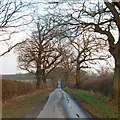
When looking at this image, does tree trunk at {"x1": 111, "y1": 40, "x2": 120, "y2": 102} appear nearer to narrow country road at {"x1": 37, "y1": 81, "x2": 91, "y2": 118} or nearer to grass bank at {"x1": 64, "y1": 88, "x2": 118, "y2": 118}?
grass bank at {"x1": 64, "y1": 88, "x2": 118, "y2": 118}

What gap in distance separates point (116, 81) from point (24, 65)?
34225mm

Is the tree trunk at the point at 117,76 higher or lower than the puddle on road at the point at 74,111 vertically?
higher

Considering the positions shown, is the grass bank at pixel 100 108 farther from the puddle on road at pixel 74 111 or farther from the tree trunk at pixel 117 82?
the tree trunk at pixel 117 82

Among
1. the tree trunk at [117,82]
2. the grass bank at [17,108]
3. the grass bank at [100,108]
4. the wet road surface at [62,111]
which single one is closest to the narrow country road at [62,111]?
the wet road surface at [62,111]

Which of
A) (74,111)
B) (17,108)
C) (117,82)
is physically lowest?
(74,111)

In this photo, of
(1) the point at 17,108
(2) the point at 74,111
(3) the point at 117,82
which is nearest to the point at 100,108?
(2) the point at 74,111

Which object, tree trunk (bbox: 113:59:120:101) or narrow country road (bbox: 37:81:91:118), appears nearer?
narrow country road (bbox: 37:81:91:118)

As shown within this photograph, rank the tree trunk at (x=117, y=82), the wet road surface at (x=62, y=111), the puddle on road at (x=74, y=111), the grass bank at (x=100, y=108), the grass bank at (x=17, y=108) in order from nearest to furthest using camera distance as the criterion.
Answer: the grass bank at (x=100, y=108), the grass bank at (x=17, y=108), the wet road surface at (x=62, y=111), the puddle on road at (x=74, y=111), the tree trunk at (x=117, y=82)

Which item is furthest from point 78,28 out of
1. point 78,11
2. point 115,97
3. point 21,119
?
point 21,119

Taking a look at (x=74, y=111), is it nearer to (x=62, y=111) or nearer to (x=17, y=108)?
(x=62, y=111)

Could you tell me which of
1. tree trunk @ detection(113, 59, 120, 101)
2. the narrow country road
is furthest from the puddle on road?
tree trunk @ detection(113, 59, 120, 101)

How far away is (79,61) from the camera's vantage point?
39656 mm

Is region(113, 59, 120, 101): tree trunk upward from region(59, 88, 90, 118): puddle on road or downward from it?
upward

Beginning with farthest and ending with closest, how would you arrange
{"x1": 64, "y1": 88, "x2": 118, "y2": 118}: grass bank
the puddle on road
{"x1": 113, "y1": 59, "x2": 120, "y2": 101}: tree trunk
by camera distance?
{"x1": 113, "y1": 59, "x2": 120, "y2": 101}: tree trunk
the puddle on road
{"x1": 64, "y1": 88, "x2": 118, "y2": 118}: grass bank
